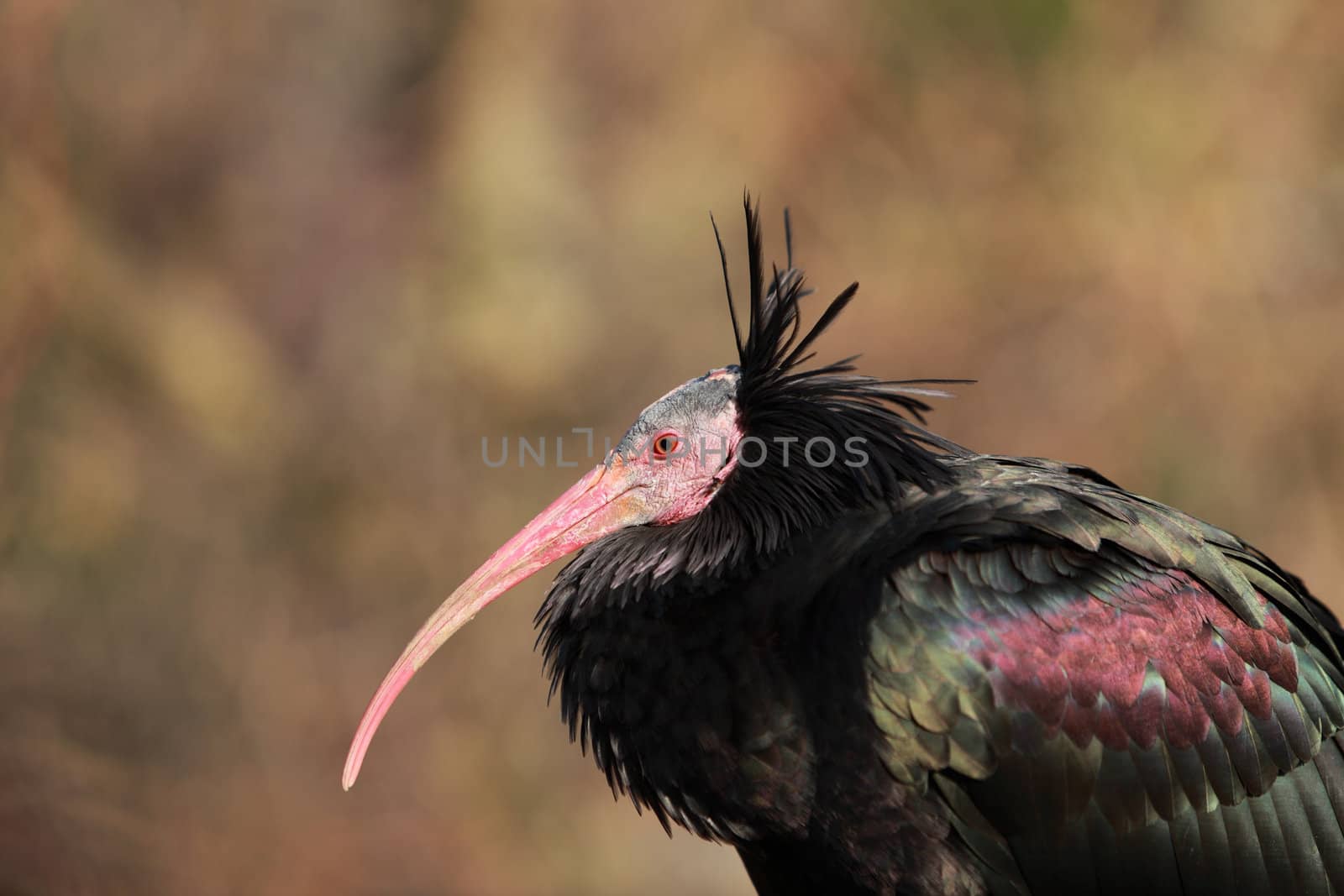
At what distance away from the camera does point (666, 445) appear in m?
4.68


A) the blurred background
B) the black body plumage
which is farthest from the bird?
the blurred background

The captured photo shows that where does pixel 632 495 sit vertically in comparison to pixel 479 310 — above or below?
below

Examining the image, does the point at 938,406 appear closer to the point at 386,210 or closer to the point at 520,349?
the point at 520,349

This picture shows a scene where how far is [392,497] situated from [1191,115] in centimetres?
625

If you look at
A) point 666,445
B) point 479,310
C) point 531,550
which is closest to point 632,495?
point 666,445

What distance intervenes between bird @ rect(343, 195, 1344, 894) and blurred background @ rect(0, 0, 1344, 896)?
5081mm

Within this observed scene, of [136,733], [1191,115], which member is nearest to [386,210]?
[136,733]

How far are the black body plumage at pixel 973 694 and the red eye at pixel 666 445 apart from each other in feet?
1.34

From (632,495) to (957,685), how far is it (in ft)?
4.38

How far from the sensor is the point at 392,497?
9375 mm

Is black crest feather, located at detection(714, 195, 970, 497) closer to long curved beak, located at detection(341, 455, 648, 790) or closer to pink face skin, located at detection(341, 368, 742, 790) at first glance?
pink face skin, located at detection(341, 368, 742, 790)

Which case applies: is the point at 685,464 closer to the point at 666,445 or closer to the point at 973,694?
the point at 666,445

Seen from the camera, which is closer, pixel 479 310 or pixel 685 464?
pixel 685 464

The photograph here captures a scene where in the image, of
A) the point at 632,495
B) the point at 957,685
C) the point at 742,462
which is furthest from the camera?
the point at 632,495
